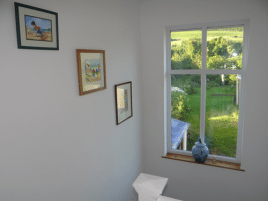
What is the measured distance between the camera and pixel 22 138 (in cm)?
137

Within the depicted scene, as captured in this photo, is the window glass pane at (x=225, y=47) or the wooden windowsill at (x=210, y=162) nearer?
the window glass pane at (x=225, y=47)

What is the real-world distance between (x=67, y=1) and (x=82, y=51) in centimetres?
40

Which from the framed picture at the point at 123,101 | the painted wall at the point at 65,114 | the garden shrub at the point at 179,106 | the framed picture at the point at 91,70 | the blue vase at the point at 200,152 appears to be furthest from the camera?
the garden shrub at the point at 179,106

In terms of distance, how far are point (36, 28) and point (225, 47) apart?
7.61ft

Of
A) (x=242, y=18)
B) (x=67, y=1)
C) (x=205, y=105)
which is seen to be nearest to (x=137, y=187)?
(x=67, y=1)

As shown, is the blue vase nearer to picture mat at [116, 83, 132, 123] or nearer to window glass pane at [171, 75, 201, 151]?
window glass pane at [171, 75, 201, 151]

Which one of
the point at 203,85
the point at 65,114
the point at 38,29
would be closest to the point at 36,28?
the point at 38,29

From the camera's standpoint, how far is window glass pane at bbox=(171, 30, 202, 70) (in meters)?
2.90

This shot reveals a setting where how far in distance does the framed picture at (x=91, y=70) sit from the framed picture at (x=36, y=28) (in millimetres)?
288

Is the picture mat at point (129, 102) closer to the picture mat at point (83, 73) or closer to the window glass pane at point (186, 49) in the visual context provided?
the picture mat at point (83, 73)

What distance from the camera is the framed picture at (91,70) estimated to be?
184 centimetres

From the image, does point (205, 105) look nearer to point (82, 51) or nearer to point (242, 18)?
point (242, 18)

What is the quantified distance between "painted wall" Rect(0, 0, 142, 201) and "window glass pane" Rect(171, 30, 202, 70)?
67cm

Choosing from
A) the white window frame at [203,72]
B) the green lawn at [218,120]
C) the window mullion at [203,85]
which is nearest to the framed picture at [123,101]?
the white window frame at [203,72]
